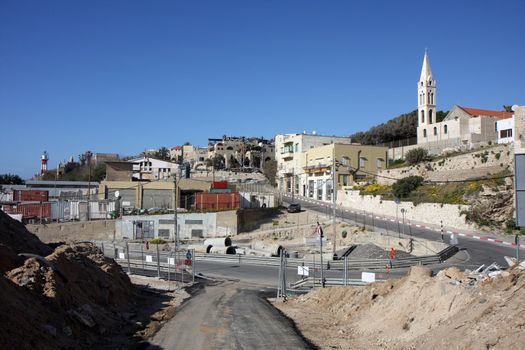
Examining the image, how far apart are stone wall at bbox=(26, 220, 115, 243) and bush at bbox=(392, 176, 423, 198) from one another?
31802mm

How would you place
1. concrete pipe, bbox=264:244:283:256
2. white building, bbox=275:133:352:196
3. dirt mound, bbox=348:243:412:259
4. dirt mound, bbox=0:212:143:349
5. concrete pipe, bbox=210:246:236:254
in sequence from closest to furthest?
1. dirt mound, bbox=0:212:143:349
2. dirt mound, bbox=348:243:412:259
3. concrete pipe, bbox=264:244:283:256
4. concrete pipe, bbox=210:246:236:254
5. white building, bbox=275:133:352:196

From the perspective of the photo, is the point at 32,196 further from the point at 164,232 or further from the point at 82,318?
the point at 82,318

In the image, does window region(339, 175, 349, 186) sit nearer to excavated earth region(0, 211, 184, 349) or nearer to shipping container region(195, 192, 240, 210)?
shipping container region(195, 192, 240, 210)

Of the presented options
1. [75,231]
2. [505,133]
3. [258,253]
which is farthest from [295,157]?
[258,253]

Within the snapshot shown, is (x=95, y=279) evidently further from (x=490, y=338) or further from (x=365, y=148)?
(x=365, y=148)


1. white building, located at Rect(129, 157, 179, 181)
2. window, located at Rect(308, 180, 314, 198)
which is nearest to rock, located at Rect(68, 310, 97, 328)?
window, located at Rect(308, 180, 314, 198)

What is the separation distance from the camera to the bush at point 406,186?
178 feet

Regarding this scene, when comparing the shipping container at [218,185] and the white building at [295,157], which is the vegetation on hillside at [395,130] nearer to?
the white building at [295,157]

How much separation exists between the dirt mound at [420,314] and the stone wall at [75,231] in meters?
37.3

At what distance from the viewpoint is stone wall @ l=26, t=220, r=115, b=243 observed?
171 feet

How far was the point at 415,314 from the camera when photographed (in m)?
14.3

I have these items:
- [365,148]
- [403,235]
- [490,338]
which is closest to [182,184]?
[365,148]

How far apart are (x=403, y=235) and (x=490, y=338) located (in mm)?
32823

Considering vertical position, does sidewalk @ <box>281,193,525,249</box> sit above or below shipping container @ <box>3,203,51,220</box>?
below
